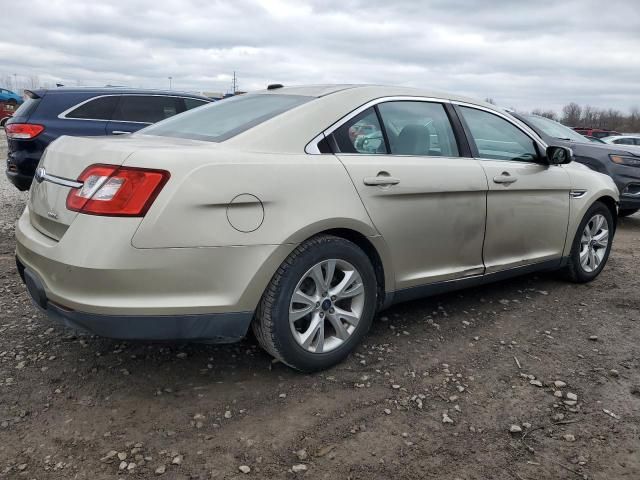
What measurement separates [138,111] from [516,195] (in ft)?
16.8

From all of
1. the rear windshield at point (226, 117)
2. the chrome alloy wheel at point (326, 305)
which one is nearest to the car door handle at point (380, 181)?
the chrome alloy wheel at point (326, 305)

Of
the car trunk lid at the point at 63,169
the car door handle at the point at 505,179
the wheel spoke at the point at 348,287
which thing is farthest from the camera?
the car door handle at the point at 505,179

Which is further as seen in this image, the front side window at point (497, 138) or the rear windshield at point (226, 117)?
the front side window at point (497, 138)

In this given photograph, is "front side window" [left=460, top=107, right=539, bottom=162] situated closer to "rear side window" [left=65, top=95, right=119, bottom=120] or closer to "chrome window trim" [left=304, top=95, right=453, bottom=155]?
"chrome window trim" [left=304, top=95, right=453, bottom=155]

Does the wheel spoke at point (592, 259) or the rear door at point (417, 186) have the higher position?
the rear door at point (417, 186)

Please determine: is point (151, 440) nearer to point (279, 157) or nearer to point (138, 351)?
point (138, 351)

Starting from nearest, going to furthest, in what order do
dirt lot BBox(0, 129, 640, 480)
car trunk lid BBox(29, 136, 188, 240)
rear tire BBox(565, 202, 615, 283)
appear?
1. dirt lot BBox(0, 129, 640, 480)
2. car trunk lid BBox(29, 136, 188, 240)
3. rear tire BBox(565, 202, 615, 283)

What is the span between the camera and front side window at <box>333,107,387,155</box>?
9.96ft

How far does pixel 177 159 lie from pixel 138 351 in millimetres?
1297

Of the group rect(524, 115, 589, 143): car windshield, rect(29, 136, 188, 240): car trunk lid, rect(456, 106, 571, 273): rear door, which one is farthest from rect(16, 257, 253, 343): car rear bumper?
rect(524, 115, 589, 143): car windshield

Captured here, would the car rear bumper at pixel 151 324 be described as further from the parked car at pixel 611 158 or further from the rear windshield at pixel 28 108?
the parked car at pixel 611 158

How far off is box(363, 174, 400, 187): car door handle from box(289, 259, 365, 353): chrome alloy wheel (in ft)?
1.50

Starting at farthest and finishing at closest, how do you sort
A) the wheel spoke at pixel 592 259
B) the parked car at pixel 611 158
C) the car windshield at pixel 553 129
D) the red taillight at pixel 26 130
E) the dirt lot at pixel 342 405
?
1. the car windshield at pixel 553 129
2. the parked car at pixel 611 158
3. the red taillight at pixel 26 130
4. the wheel spoke at pixel 592 259
5. the dirt lot at pixel 342 405

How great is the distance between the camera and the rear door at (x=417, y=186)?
3061 millimetres
